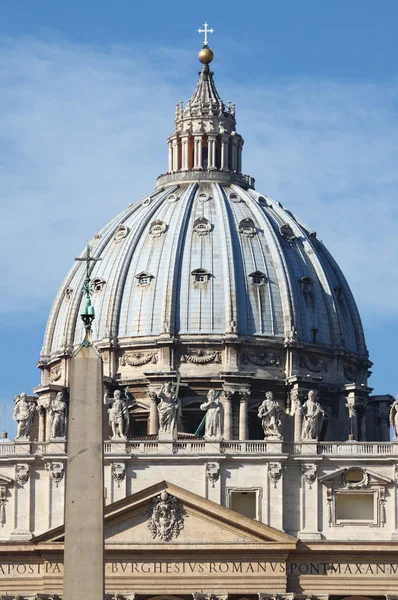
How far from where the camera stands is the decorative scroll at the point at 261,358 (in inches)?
5064

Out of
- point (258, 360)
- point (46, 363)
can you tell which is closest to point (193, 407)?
point (258, 360)

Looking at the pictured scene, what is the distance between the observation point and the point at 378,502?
3824 inches

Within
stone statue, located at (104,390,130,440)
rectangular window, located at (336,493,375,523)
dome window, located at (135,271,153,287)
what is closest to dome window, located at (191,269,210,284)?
dome window, located at (135,271,153,287)

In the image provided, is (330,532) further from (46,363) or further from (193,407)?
(46,363)

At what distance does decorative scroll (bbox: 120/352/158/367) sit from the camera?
424 ft

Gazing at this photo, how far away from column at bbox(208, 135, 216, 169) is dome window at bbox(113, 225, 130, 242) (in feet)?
24.6

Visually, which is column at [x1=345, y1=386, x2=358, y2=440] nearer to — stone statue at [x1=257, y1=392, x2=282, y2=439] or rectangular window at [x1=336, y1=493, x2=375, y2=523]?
stone statue at [x1=257, y1=392, x2=282, y2=439]

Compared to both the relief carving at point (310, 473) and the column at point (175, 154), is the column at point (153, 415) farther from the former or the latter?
the column at point (175, 154)

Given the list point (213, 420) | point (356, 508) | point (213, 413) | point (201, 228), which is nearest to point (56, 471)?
point (213, 420)

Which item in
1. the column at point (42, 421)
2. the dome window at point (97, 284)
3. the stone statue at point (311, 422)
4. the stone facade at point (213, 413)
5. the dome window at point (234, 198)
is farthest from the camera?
the dome window at point (234, 198)

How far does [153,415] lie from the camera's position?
12138 centimetres

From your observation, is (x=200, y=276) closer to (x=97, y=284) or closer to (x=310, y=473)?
(x=97, y=284)

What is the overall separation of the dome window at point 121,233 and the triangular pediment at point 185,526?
42.5 meters

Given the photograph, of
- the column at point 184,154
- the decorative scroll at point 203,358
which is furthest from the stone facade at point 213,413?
the column at point 184,154
